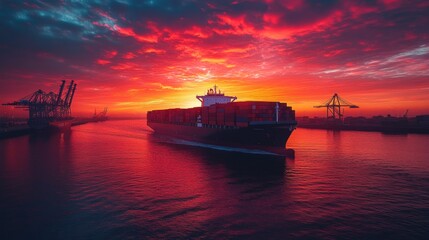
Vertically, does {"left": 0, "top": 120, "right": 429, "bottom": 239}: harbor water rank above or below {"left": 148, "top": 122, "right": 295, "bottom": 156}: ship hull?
below

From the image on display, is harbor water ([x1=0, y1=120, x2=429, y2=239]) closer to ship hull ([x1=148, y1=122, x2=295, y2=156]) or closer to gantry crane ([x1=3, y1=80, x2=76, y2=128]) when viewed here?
ship hull ([x1=148, y1=122, x2=295, y2=156])

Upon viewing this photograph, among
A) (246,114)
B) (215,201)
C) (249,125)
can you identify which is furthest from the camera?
(246,114)

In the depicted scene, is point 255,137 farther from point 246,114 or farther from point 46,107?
point 46,107

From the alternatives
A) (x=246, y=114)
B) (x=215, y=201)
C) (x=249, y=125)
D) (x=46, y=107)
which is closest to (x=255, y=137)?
(x=249, y=125)

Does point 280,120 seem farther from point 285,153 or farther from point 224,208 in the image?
point 224,208

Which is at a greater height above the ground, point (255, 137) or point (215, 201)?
point (255, 137)

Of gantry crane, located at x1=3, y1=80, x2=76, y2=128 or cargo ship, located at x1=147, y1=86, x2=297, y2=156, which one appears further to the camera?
gantry crane, located at x1=3, y1=80, x2=76, y2=128

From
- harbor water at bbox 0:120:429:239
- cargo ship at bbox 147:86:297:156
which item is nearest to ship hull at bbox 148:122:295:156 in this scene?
cargo ship at bbox 147:86:297:156

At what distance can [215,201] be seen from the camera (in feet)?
60.7

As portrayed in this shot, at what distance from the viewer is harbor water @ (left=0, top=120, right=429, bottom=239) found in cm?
1388

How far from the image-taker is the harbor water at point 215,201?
13.9 m

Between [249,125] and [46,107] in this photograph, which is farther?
[46,107]

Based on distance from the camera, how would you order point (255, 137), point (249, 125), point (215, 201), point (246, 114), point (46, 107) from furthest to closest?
point (46, 107)
point (246, 114)
point (255, 137)
point (249, 125)
point (215, 201)

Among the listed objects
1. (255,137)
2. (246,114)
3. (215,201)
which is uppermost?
(246,114)
